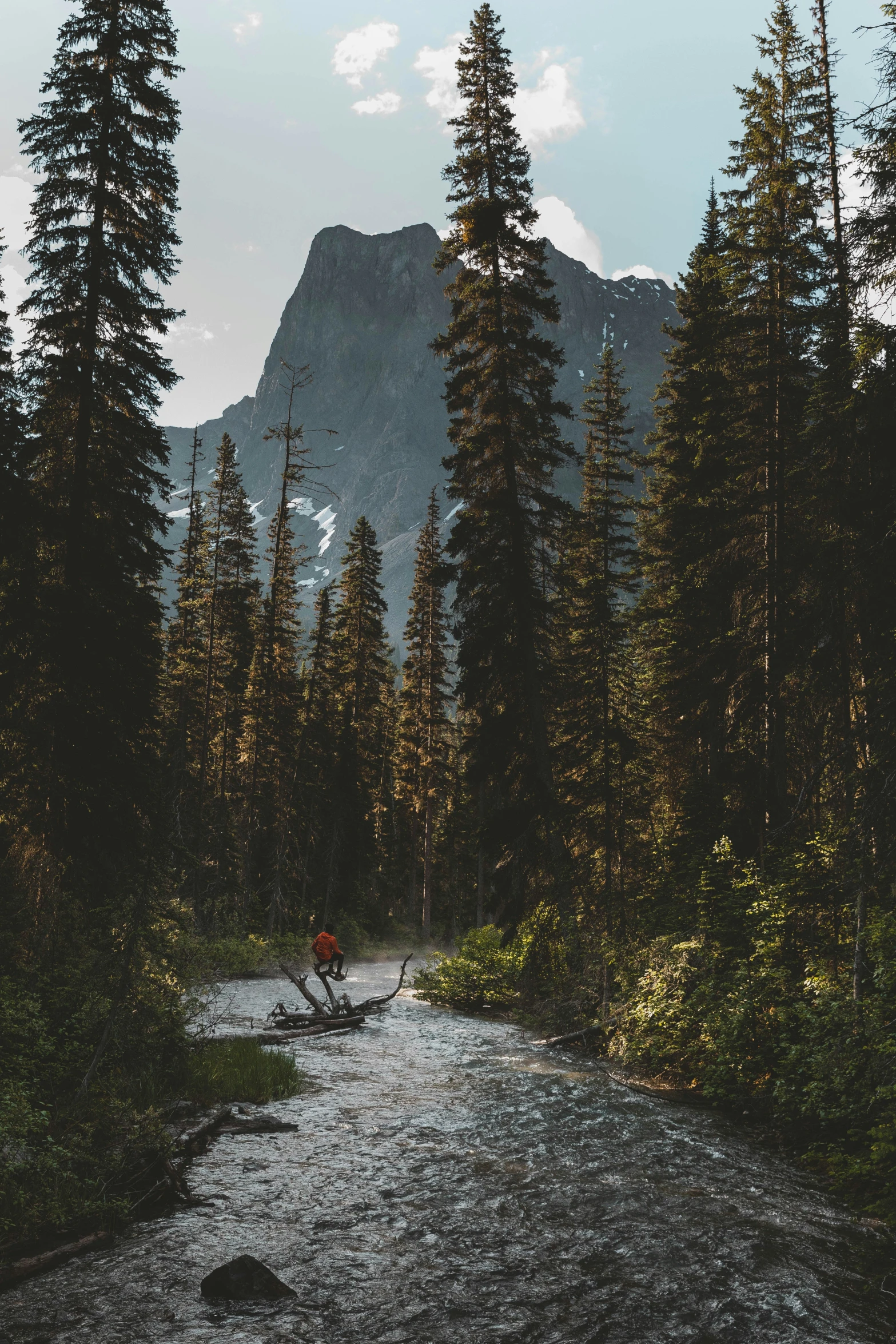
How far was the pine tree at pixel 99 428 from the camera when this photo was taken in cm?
1257

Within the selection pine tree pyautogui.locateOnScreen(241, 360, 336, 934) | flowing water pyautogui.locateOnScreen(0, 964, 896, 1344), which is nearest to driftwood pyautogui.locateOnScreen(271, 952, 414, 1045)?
flowing water pyautogui.locateOnScreen(0, 964, 896, 1344)

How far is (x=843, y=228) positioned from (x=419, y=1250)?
1038 cm

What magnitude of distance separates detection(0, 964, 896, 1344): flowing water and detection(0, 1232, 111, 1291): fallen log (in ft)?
0.31

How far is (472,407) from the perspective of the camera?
790 inches

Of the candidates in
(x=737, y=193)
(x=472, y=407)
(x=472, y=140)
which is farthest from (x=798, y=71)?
(x=472, y=407)

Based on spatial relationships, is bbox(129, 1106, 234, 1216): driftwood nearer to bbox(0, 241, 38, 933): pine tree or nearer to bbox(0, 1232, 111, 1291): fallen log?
bbox(0, 1232, 111, 1291): fallen log

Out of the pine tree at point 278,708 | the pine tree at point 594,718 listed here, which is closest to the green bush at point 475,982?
the pine tree at point 594,718

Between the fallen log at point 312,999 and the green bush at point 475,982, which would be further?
the green bush at point 475,982

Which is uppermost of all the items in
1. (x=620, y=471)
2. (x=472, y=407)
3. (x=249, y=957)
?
(x=620, y=471)

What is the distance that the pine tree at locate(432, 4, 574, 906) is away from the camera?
1911 cm

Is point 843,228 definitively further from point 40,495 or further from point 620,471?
point 620,471

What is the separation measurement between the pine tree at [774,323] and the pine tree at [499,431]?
14.5 feet

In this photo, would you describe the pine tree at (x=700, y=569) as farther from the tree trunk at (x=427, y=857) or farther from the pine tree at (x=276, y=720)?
the tree trunk at (x=427, y=857)

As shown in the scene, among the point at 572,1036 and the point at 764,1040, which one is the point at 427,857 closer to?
the point at 572,1036
